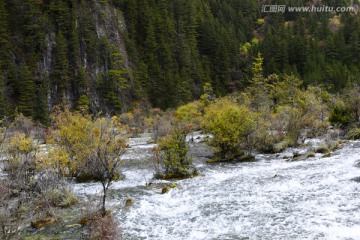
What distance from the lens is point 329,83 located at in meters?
83.1

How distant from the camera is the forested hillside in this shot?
66750mm

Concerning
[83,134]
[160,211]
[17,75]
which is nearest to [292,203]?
[160,211]

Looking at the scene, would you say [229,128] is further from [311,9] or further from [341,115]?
[311,9]

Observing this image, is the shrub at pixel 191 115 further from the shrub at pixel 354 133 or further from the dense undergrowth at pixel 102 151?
the shrub at pixel 354 133

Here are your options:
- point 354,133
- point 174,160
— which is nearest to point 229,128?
point 174,160

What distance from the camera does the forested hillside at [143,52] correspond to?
219 feet

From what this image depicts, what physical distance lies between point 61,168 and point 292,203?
13.4 metres

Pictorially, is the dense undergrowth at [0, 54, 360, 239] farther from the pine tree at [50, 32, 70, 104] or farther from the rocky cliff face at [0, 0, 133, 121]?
the pine tree at [50, 32, 70, 104]

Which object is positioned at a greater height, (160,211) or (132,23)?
(132,23)

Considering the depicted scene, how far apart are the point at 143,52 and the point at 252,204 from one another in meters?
78.4

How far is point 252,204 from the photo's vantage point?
15.7 metres

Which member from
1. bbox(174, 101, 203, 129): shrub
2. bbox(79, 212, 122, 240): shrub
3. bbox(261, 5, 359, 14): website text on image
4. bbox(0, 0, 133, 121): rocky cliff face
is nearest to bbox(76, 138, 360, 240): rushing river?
bbox(79, 212, 122, 240): shrub

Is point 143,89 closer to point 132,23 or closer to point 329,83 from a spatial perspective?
point 132,23

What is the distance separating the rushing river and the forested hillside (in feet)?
104
